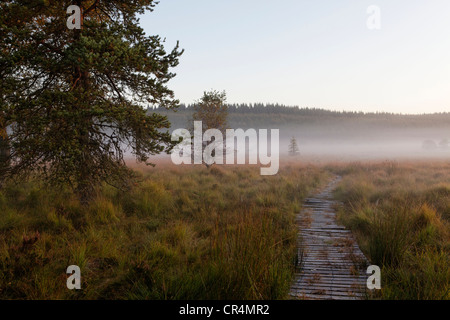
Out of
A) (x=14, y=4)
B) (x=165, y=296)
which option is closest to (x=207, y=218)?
(x=165, y=296)

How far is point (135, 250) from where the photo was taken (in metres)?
4.69

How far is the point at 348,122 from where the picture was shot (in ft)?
484

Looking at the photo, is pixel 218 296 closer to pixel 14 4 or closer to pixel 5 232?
pixel 5 232

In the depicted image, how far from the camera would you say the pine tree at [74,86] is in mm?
5090

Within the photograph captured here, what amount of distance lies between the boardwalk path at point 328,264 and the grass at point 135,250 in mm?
253

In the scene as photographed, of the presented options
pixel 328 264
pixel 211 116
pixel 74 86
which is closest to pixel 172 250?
pixel 328 264

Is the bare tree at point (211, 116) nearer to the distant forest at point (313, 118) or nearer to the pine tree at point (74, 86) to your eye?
the pine tree at point (74, 86)

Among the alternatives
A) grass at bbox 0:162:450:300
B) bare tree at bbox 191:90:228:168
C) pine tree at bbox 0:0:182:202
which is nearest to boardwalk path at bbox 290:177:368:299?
grass at bbox 0:162:450:300

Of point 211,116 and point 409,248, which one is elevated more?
point 211,116

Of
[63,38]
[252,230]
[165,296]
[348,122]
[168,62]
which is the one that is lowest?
[165,296]

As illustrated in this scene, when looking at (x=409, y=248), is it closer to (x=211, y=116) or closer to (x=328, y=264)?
(x=328, y=264)

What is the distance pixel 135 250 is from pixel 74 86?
164 inches

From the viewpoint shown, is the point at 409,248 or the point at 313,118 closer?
the point at 409,248

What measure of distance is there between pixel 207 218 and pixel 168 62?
13.5 feet
